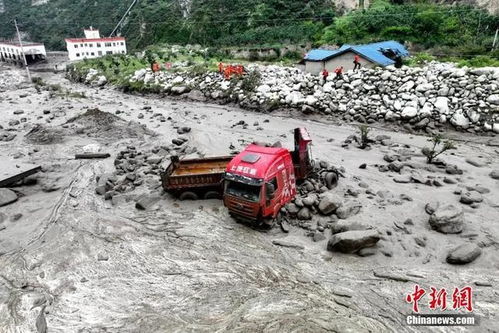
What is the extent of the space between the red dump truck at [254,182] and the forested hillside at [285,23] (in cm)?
2420

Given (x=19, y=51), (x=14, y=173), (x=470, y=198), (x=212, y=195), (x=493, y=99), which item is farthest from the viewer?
(x=19, y=51)

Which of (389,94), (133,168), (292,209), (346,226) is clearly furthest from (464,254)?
(389,94)

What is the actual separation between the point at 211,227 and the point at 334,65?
19587 millimetres

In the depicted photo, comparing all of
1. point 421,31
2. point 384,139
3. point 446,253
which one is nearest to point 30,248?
point 446,253

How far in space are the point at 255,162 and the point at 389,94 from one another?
14.8 metres

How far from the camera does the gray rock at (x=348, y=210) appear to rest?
10.5 metres

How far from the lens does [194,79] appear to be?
3055 cm

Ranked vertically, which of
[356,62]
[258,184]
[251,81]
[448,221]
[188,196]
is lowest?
[448,221]

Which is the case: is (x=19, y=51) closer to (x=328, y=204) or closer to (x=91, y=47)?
(x=91, y=47)

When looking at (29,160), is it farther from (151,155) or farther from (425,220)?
(425,220)

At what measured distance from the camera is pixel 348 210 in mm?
10688

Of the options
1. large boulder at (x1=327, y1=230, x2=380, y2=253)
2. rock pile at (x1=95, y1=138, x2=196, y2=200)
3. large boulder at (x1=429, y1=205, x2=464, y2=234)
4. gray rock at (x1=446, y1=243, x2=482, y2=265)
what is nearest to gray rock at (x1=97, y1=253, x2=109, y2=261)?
rock pile at (x1=95, y1=138, x2=196, y2=200)

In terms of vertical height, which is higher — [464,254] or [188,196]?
[188,196]

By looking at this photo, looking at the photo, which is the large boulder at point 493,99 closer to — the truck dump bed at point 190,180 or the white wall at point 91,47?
the truck dump bed at point 190,180
